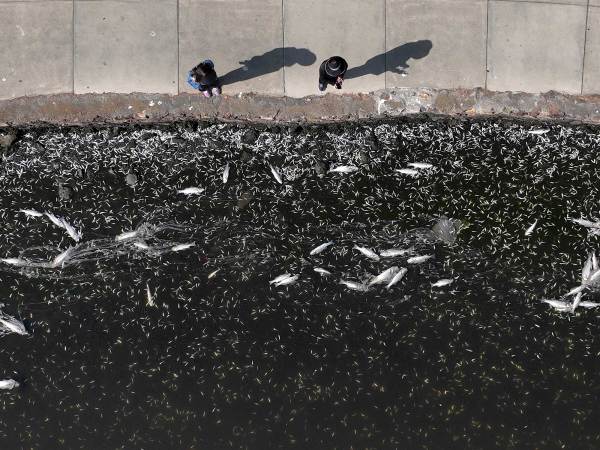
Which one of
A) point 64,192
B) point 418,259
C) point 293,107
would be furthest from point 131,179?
point 418,259

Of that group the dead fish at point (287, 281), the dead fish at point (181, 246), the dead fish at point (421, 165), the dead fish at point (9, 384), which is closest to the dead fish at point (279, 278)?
the dead fish at point (287, 281)

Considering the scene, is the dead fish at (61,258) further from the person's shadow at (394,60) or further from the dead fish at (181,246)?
the person's shadow at (394,60)

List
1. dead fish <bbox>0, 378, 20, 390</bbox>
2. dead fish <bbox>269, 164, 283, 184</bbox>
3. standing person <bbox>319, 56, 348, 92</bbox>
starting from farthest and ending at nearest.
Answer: dead fish <bbox>269, 164, 283, 184</bbox>, dead fish <bbox>0, 378, 20, 390</bbox>, standing person <bbox>319, 56, 348, 92</bbox>

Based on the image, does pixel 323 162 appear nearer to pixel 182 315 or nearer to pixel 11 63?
pixel 182 315

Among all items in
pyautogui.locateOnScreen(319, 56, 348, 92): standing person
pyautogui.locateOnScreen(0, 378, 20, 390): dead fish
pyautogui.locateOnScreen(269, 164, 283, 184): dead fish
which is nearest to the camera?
pyautogui.locateOnScreen(319, 56, 348, 92): standing person

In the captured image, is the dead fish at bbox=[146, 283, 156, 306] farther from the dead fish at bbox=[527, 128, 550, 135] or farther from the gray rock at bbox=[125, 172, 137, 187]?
the dead fish at bbox=[527, 128, 550, 135]

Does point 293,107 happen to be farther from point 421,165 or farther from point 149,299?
point 149,299

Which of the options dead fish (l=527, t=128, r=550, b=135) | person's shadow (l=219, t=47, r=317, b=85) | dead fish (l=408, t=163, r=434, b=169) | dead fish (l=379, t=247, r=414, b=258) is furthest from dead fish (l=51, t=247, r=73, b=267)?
dead fish (l=527, t=128, r=550, b=135)
